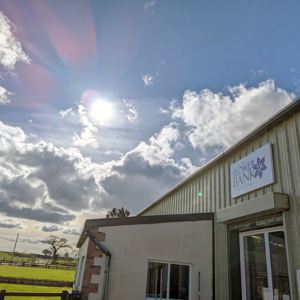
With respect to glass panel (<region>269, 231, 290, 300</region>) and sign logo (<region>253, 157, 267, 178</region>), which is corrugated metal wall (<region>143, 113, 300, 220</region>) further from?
glass panel (<region>269, 231, 290, 300</region>)

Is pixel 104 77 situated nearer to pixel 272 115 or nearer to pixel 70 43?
pixel 70 43

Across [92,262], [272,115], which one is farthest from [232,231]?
[92,262]

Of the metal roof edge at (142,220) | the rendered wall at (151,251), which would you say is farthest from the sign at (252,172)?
the rendered wall at (151,251)

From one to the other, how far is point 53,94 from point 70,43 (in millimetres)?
1736

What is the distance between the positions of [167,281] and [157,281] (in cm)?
25

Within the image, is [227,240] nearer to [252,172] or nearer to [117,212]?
[252,172]

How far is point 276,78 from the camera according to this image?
7621mm

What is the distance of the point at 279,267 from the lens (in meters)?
5.80

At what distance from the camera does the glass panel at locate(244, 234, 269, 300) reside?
615 centimetres

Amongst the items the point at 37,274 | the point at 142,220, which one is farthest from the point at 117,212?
the point at 142,220

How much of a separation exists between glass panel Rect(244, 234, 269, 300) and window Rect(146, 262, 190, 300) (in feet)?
5.10

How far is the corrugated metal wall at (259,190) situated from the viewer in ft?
17.6

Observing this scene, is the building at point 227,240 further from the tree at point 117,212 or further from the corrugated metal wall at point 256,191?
the tree at point 117,212

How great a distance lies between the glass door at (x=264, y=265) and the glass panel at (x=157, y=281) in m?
1.90
